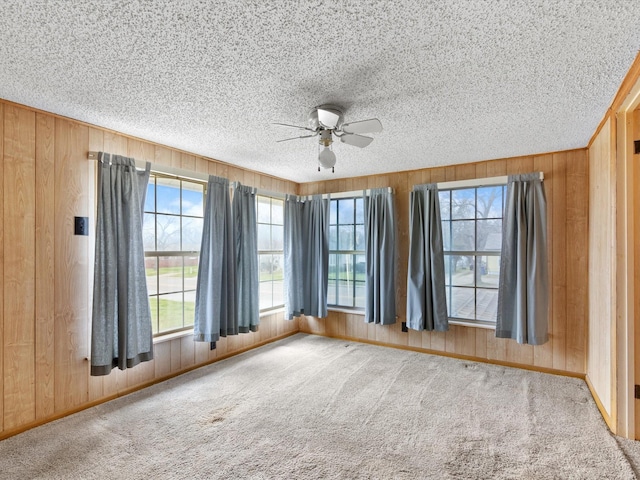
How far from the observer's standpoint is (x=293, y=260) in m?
4.80

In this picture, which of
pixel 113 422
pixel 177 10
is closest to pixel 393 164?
pixel 177 10

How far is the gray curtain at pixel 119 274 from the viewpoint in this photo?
267 cm

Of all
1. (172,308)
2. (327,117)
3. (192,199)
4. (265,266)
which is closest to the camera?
(327,117)

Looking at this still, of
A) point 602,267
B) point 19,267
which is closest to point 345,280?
point 602,267

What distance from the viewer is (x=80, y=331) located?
2.69m

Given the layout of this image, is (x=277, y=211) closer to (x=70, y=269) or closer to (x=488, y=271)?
(x=70, y=269)

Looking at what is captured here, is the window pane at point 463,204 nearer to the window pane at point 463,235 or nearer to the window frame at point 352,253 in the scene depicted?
the window pane at point 463,235

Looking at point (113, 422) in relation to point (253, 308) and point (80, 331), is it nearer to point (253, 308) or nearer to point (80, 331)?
point (80, 331)

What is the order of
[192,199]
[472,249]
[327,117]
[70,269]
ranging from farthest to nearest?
[472,249] → [192,199] → [70,269] → [327,117]

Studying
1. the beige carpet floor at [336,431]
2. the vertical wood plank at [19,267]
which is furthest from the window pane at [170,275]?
the vertical wood plank at [19,267]

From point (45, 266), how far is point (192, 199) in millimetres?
1567

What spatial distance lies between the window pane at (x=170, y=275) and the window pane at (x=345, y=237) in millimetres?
2285

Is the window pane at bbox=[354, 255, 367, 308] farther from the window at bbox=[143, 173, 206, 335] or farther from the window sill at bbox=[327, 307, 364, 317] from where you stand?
the window at bbox=[143, 173, 206, 335]

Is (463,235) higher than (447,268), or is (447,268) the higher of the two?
(463,235)
